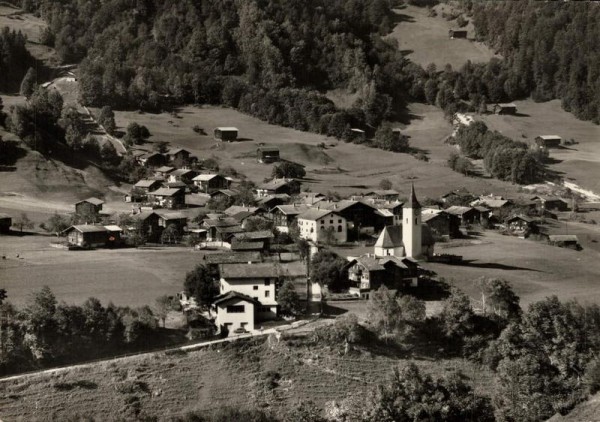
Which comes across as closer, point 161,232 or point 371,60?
point 161,232

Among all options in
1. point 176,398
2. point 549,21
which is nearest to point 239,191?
point 176,398

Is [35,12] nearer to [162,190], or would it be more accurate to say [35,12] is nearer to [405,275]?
[162,190]

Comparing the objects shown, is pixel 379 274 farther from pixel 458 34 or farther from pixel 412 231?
pixel 458 34

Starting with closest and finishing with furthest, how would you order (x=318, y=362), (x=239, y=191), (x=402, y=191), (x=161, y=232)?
(x=318, y=362) → (x=161, y=232) → (x=239, y=191) → (x=402, y=191)

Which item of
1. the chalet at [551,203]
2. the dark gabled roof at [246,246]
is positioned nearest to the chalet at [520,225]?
the chalet at [551,203]

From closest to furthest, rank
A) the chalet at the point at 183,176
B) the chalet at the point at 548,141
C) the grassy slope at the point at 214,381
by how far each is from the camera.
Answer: the grassy slope at the point at 214,381 → the chalet at the point at 183,176 → the chalet at the point at 548,141

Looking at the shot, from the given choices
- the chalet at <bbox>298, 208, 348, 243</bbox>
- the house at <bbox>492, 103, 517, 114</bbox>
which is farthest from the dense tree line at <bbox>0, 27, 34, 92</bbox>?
the house at <bbox>492, 103, 517, 114</bbox>

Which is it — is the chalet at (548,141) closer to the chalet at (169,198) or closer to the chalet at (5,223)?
the chalet at (169,198)

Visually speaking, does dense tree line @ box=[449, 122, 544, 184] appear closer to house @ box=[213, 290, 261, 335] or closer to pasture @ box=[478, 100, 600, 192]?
pasture @ box=[478, 100, 600, 192]
